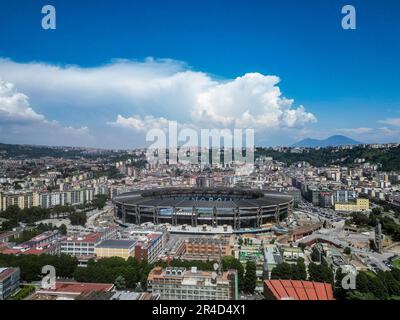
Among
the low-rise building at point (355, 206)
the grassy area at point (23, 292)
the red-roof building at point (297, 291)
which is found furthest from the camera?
the low-rise building at point (355, 206)

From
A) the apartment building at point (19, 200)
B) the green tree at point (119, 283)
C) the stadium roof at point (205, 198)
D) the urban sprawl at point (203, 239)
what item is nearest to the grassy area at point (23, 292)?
the urban sprawl at point (203, 239)

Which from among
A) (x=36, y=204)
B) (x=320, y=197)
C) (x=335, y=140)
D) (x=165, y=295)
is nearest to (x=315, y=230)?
(x=320, y=197)

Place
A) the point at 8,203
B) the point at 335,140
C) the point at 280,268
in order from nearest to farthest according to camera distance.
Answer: the point at 280,268
the point at 8,203
the point at 335,140

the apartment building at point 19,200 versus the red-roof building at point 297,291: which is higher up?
the red-roof building at point 297,291

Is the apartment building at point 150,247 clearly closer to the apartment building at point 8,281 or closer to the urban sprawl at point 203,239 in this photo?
the urban sprawl at point 203,239

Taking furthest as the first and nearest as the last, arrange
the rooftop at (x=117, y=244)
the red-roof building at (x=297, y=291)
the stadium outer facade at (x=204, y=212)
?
the stadium outer facade at (x=204, y=212)
the rooftop at (x=117, y=244)
the red-roof building at (x=297, y=291)

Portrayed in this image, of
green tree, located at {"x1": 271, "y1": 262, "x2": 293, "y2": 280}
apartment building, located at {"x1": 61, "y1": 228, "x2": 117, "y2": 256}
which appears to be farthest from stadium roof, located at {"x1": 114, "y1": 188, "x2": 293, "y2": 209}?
green tree, located at {"x1": 271, "y1": 262, "x2": 293, "y2": 280}

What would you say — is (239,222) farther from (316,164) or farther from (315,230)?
(316,164)
